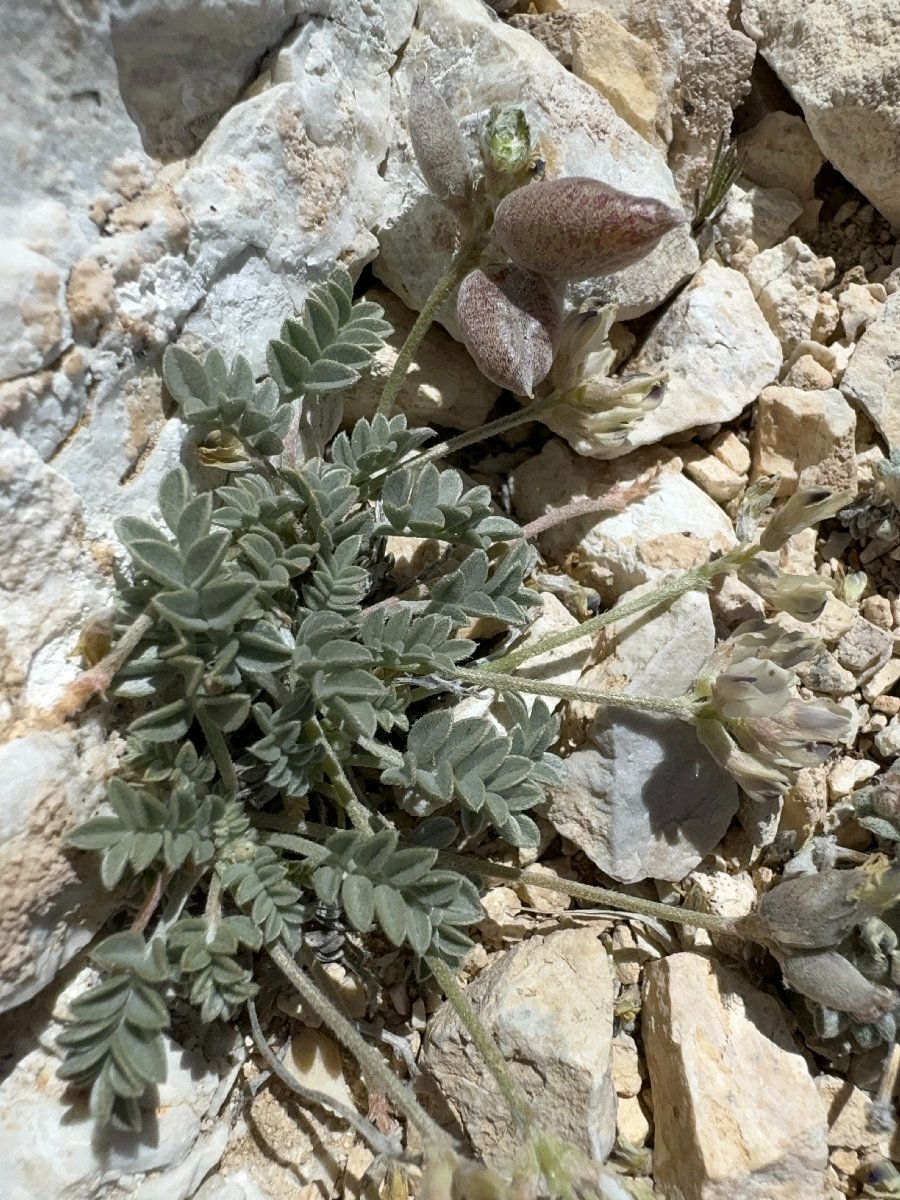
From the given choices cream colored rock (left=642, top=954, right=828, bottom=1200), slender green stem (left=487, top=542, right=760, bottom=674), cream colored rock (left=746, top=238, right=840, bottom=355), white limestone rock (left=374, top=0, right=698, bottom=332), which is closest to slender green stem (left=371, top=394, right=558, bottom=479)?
white limestone rock (left=374, top=0, right=698, bottom=332)

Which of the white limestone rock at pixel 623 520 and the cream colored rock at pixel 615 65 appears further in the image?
the cream colored rock at pixel 615 65

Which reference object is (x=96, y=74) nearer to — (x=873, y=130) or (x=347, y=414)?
(x=347, y=414)

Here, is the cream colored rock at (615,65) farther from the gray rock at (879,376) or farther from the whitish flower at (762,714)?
the whitish flower at (762,714)

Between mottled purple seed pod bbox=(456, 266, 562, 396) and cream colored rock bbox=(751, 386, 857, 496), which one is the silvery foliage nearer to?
mottled purple seed pod bbox=(456, 266, 562, 396)

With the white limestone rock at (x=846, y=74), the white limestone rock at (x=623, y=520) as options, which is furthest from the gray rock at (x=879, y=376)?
the white limestone rock at (x=623, y=520)

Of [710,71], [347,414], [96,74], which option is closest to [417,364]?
[347,414]

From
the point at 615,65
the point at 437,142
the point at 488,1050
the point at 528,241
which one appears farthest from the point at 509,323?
the point at 488,1050

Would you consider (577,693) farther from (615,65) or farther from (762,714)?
(615,65)
